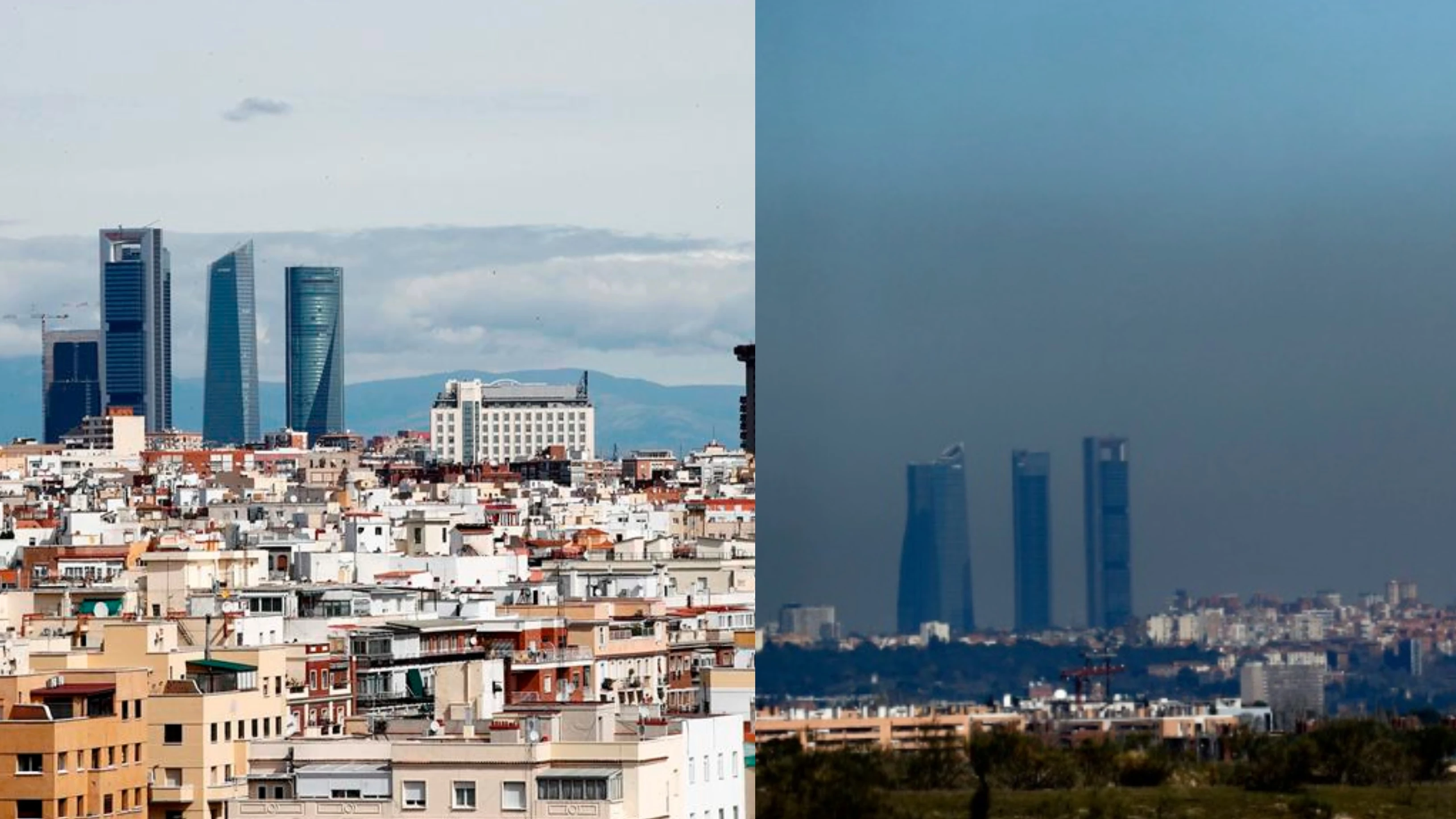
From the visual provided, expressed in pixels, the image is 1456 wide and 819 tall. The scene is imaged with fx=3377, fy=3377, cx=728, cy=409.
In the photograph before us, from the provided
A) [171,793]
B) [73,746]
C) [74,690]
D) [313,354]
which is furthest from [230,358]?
[73,746]

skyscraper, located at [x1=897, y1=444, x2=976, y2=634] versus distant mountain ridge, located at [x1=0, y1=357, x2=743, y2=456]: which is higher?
distant mountain ridge, located at [x1=0, y1=357, x2=743, y2=456]

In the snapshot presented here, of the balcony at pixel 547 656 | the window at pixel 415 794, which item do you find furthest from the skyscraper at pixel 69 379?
the window at pixel 415 794

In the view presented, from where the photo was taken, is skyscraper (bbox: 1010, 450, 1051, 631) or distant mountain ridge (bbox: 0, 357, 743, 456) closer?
skyscraper (bbox: 1010, 450, 1051, 631)

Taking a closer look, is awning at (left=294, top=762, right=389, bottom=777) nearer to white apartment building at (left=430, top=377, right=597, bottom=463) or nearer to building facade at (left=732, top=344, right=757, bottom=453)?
building facade at (left=732, top=344, right=757, bottom=453)

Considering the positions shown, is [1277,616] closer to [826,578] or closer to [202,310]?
[826,578]

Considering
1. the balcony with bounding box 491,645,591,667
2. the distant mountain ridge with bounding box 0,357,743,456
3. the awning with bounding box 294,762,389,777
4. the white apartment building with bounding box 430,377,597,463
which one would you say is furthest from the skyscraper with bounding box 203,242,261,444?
the awning with bounding box 294,762,389,777
